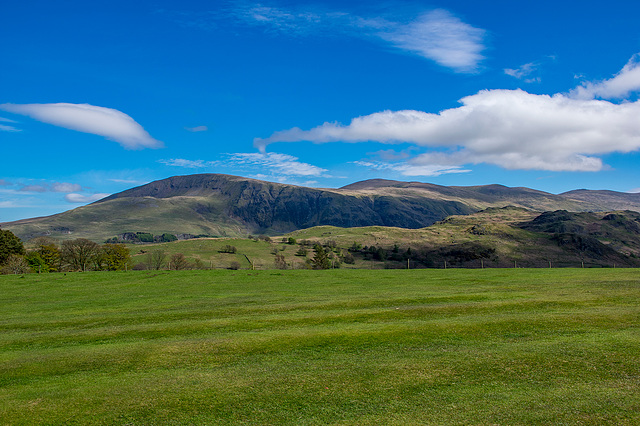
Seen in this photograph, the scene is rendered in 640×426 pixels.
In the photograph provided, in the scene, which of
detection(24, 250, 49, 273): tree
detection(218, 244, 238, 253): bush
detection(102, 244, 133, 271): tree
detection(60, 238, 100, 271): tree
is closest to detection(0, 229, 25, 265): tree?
detection(24, 250, 49, 273): tree

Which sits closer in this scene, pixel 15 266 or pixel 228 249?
pixel 15 266

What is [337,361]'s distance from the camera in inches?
496

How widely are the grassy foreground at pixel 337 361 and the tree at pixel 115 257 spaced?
200ft

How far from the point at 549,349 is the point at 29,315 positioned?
27.6 meters

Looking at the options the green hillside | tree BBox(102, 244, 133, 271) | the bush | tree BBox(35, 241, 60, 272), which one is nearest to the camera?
tree BBox(35, 241, 60, 272)

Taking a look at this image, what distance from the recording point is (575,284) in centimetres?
2895

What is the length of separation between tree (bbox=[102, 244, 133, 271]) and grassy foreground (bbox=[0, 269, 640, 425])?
6107cm

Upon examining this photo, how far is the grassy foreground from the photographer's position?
357 inches

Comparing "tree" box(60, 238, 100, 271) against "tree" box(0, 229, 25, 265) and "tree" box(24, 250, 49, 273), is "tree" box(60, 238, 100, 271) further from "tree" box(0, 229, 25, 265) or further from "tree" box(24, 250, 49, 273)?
"tree" box(0, 229, 25, 265)

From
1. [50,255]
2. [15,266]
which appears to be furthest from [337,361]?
[50,255]

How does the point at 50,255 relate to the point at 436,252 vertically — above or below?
above

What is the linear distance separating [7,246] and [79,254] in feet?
47.2

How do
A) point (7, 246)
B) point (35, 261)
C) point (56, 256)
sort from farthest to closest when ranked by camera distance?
1. point (56, 256)
2. point (35, 261)
3. point (7, 246)

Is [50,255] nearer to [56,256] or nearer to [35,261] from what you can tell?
[56,256]
